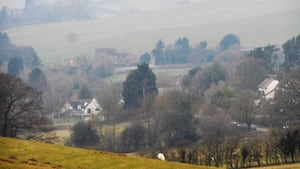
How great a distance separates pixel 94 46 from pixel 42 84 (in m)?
27.8

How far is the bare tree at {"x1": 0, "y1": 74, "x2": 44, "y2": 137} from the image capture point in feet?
90.3

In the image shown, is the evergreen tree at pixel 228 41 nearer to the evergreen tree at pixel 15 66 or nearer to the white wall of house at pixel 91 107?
the evergreen tree at pixel 15 66

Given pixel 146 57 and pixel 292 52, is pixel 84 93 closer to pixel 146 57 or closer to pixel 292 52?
pixel 292 52

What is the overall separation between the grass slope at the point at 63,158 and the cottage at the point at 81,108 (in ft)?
113

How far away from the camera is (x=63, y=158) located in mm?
15242

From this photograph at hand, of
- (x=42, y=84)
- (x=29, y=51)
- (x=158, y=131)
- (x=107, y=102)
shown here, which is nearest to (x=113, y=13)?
(x=29, y=51)

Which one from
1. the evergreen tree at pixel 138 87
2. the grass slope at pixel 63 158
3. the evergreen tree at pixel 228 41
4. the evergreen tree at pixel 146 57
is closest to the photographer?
the grass slope at pixel 63 158

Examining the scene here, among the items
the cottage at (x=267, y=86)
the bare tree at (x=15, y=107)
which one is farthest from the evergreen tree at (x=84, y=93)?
the bare tree at (x=15, y=107)

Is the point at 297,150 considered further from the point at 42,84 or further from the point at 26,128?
the point at 42,84

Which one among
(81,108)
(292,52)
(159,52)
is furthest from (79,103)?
(159,52)

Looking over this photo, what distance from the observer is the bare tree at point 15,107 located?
27.5 metres

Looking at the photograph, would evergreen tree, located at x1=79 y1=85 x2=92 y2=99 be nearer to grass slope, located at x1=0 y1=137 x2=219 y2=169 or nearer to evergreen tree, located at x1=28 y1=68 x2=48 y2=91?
evergreen tree, located at x1=28 y1=68 x2=48 y2=91

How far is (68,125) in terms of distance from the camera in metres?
46.6

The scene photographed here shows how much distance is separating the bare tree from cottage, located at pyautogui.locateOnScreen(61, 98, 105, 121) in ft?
68.3
